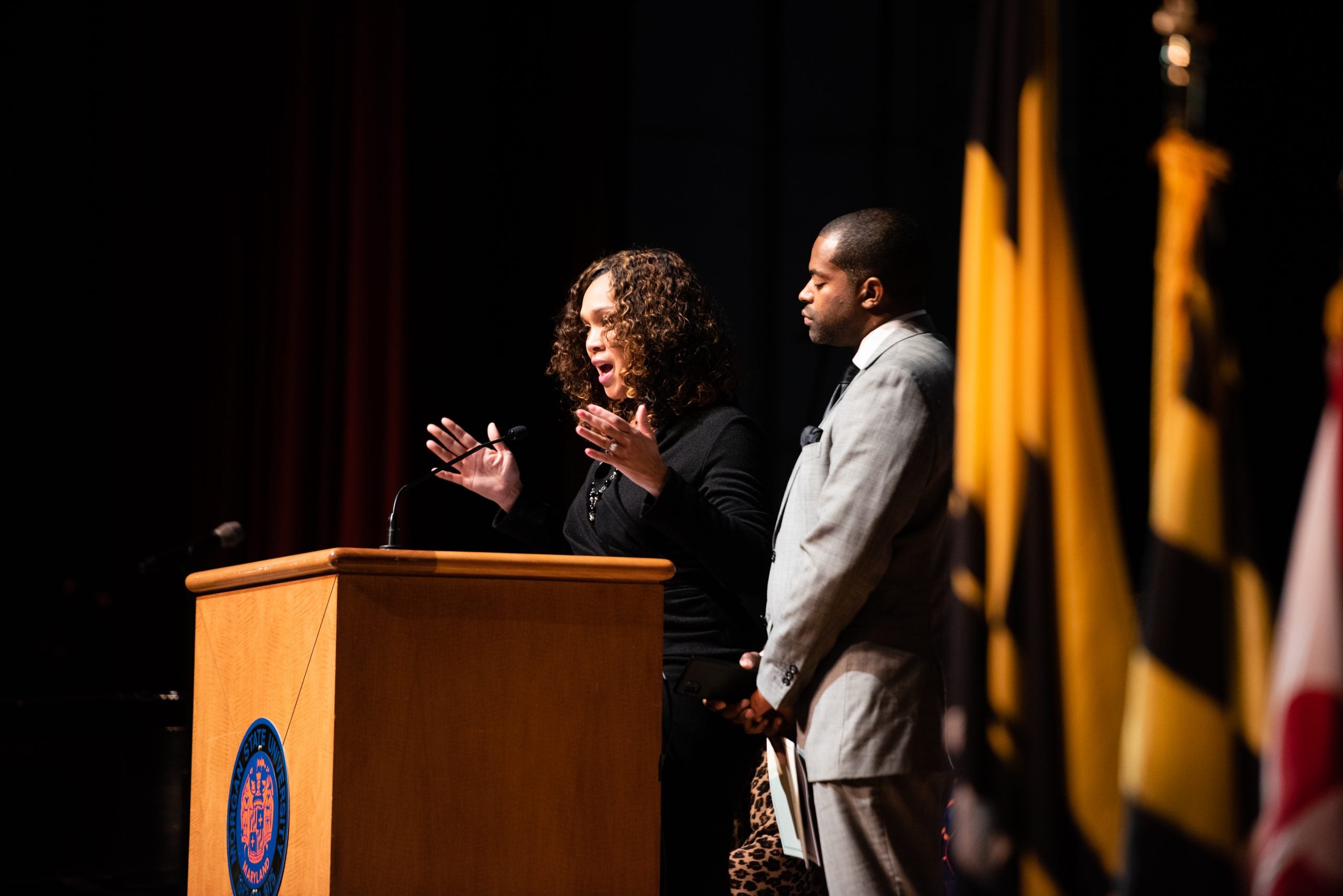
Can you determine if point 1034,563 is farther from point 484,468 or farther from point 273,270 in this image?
point 273,270

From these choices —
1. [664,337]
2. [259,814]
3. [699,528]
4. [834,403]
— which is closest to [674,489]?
[699,528]

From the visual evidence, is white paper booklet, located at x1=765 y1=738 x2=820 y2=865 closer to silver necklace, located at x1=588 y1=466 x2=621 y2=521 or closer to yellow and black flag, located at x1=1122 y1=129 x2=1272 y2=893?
silver necklace, located at x1=588 y1=466 x2=621 y2=521

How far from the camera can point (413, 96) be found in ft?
14.1

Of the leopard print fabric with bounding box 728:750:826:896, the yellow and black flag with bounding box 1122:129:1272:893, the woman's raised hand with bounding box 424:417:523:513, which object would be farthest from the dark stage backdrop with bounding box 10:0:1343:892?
the yellow and black flag with bounding box 1122:129:1272:893

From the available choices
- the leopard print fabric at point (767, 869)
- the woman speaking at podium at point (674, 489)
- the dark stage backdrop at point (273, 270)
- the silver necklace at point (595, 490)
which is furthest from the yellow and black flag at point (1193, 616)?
the dark stage backdrop at point (273, 270)

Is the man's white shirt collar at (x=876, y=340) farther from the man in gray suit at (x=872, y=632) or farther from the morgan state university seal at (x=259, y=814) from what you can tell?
the morgan state university seal at (x=259, y=814)

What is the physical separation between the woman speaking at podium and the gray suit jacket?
0.76ft

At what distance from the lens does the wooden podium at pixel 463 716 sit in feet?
5.65

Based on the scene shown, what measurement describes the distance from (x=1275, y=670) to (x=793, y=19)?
14.6ft

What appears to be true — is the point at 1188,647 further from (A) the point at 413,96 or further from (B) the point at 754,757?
(A) the point at 413,96

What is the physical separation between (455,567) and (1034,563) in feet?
3.03

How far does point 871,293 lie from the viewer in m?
2.20

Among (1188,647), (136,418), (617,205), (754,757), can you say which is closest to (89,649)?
(136,418)

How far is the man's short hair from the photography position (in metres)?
2.21
